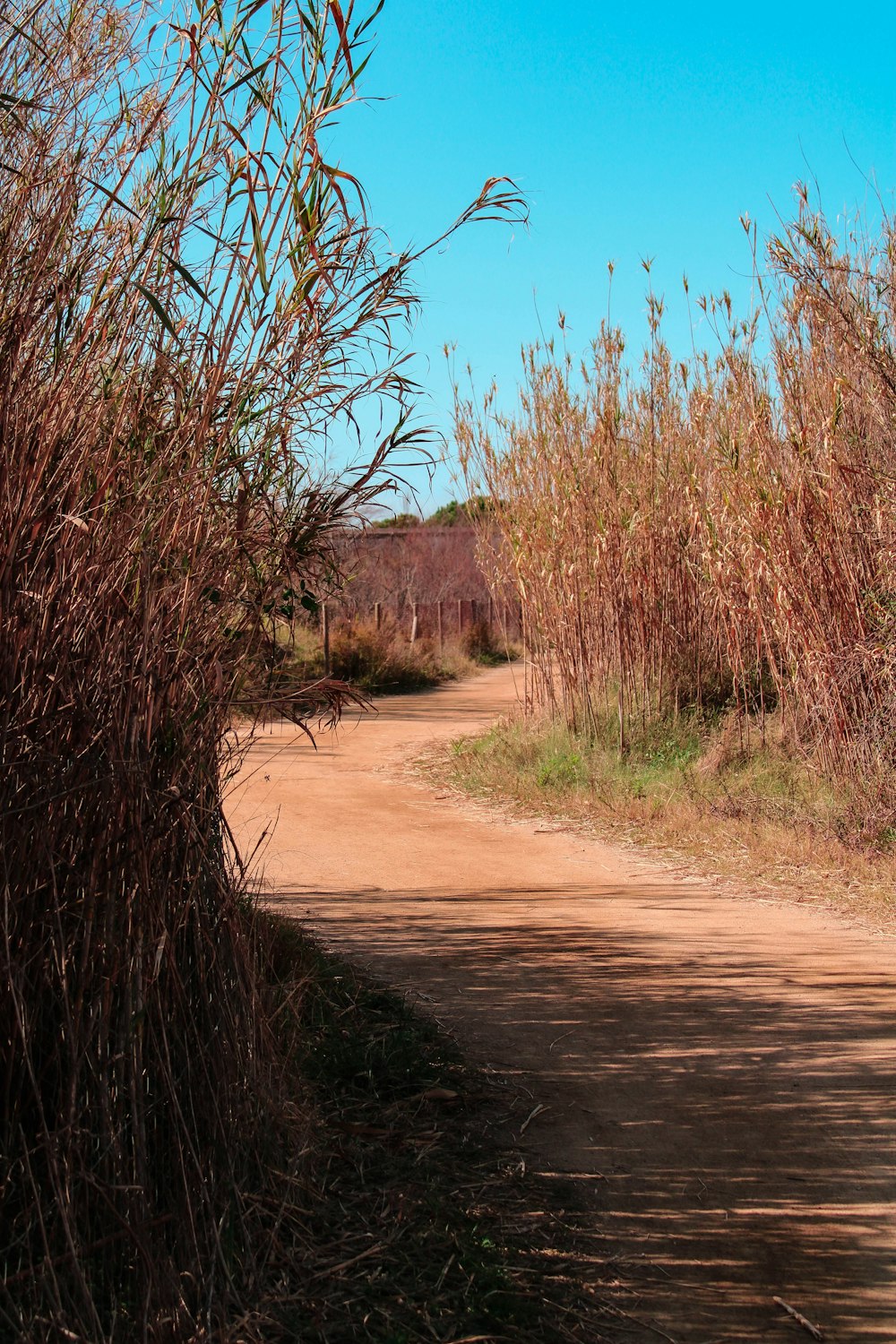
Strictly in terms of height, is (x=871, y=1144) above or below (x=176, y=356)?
below

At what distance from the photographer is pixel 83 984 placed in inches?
87.8

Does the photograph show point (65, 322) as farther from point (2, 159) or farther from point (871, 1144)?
point (871, 1144)

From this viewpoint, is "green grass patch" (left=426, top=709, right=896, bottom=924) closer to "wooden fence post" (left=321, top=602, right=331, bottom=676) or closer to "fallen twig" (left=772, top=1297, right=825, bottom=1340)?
"fallen twig" (left=772, top=1297, right=825, bottom=1340)

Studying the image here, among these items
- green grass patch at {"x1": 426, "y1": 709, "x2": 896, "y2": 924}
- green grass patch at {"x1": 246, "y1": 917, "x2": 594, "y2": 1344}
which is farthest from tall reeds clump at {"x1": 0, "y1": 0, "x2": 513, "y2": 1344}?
green grass patch at {"x1": 426, "y1": 709, "x2": 896, "y2": 924}

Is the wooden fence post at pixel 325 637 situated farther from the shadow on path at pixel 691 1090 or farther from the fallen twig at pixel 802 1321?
the fallen twig at pixel 802 1321

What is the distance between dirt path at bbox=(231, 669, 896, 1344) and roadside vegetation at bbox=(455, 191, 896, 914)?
4.26ft

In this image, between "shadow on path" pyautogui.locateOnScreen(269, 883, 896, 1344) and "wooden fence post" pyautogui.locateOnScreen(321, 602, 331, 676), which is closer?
"shadow on path" pyautogui.locateOnScreen(269, 883, 896, 1344)

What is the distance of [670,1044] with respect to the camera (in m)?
3.96

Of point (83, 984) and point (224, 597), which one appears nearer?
point (83, 984)

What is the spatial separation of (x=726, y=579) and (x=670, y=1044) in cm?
526

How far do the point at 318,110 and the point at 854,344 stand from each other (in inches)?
210

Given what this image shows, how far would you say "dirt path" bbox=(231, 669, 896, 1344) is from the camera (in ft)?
8.78

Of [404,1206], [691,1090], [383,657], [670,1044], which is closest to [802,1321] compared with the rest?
[404,1206]

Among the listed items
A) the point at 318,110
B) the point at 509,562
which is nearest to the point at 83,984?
the point at 318,110
